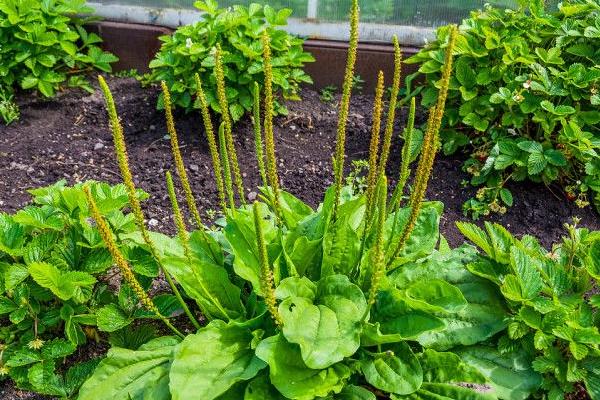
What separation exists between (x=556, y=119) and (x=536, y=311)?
176 centimetres

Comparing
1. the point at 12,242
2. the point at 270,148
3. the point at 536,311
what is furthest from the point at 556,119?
the point at 12,242

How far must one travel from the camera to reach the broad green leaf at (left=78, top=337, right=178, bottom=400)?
2.42m

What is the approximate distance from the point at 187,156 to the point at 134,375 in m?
2.27

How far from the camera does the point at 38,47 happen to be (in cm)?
493

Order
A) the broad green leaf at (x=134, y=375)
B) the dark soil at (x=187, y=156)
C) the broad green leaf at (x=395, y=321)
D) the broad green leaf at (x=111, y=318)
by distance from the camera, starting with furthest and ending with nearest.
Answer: the dark soil at (x=187, y=156) → the broad green leaf at (x=111, y=318) → the broad green leaf at (x=134, y=375) → the broad green leaf at (x=395, y=321)

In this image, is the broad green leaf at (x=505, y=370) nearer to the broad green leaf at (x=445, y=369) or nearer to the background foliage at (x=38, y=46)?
the broad green leaf at (x=445, y=369)

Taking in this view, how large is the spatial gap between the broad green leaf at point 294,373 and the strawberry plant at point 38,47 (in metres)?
3.50

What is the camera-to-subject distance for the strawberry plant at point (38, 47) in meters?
4.80

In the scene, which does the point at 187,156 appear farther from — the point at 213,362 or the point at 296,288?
the point at 213,362

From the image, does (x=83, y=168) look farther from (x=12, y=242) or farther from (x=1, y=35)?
(x=12, y=242)

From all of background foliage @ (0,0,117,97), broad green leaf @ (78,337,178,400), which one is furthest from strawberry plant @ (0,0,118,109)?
broad green leaf @ (78,337,178,400)

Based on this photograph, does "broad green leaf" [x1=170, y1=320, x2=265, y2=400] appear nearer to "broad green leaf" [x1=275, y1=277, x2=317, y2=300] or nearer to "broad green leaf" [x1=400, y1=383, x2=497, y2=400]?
"broad green leaf" [x1=275, y1=277, x2=317, y2=300]

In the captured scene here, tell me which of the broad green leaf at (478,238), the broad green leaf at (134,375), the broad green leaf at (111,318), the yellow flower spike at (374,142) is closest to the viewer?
the yellow flower spike at (374,142)

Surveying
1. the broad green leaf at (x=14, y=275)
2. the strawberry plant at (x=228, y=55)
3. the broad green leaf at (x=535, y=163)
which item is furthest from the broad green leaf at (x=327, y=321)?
the strawberry plant at (x=228, y=55)
